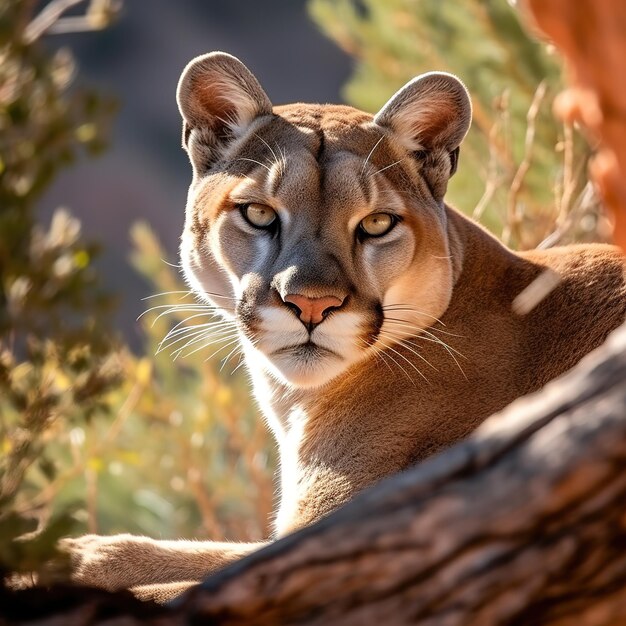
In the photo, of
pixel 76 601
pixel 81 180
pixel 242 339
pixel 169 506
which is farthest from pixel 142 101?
pixel 76 601

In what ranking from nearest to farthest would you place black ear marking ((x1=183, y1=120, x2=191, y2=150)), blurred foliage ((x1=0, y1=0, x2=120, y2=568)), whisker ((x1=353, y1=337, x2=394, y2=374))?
1. blurred foliage ((x1=0, y1=0, x2=120, y2=568))
2. whisker ((x1=353, y1=337, x2=394, y2=374))
3. black ear marking ((x1=183, y1=120, x2=191, y2=150))

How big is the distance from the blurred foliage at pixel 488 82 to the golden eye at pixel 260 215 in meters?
1.63

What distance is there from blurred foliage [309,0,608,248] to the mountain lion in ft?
4.46

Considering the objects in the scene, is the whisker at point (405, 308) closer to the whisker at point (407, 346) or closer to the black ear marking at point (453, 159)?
the whisker at point (407, 346)

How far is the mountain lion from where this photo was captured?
243 cm

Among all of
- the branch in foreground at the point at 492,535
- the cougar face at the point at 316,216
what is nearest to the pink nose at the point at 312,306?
the cougar face at the point at 316,216

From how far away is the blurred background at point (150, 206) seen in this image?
166cm

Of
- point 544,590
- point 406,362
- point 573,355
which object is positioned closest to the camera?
point 544,590

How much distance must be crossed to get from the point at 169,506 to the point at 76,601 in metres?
3.74

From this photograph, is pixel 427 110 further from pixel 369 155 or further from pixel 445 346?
pixel 445 346

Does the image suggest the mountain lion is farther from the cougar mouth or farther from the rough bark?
the rough bark

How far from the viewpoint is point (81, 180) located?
9.48 meters

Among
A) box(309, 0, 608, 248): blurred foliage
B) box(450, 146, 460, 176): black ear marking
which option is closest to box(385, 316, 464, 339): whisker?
box(450, 146, 460, 176): black ear marking

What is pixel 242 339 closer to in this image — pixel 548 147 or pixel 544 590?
pixel 544 590
